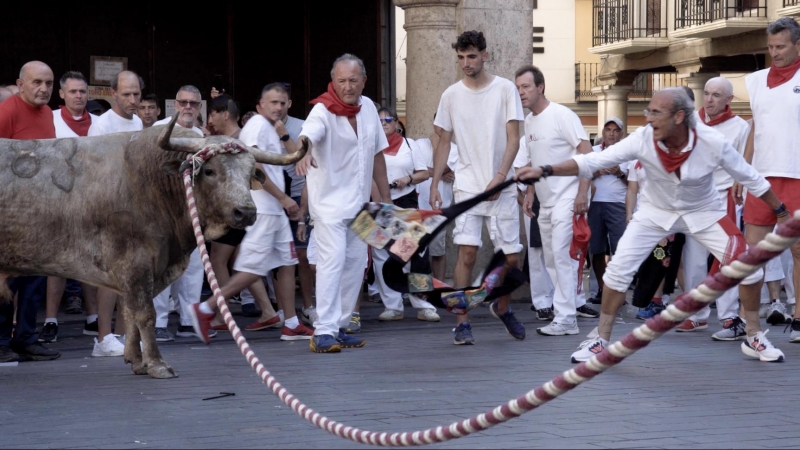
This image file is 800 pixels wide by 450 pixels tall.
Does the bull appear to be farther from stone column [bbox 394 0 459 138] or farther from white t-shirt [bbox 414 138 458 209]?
stone column [bbox 394 0 459 138]

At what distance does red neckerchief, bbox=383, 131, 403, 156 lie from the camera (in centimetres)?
1195

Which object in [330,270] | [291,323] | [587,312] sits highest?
[330,270]

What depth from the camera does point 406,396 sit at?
278 inches

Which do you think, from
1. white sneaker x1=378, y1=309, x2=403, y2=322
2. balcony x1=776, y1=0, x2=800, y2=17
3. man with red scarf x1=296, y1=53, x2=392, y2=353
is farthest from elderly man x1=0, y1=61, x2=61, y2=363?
balcony x1=776, y1=0, x2=800, y2=17

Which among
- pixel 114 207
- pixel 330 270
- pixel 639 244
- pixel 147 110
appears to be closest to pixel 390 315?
pixel 330 270

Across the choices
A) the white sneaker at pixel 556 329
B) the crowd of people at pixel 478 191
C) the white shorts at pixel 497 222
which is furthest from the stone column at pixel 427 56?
the white sneaker at pixel 556 329

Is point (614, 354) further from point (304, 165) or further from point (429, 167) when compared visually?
point (429, 167)

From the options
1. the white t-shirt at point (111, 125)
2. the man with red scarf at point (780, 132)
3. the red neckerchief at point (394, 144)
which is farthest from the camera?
the red neckerchief at point (394, 144)

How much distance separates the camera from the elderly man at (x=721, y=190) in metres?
Result: 9.84

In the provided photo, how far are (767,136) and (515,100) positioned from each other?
192 cm

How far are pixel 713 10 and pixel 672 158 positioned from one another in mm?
25162

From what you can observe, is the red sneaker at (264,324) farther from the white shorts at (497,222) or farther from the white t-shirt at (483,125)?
the white t-shirt at (483,125)

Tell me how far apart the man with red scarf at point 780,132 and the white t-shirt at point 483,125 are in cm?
185

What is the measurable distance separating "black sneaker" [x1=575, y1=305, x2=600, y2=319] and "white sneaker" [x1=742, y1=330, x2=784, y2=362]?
2.96 m
